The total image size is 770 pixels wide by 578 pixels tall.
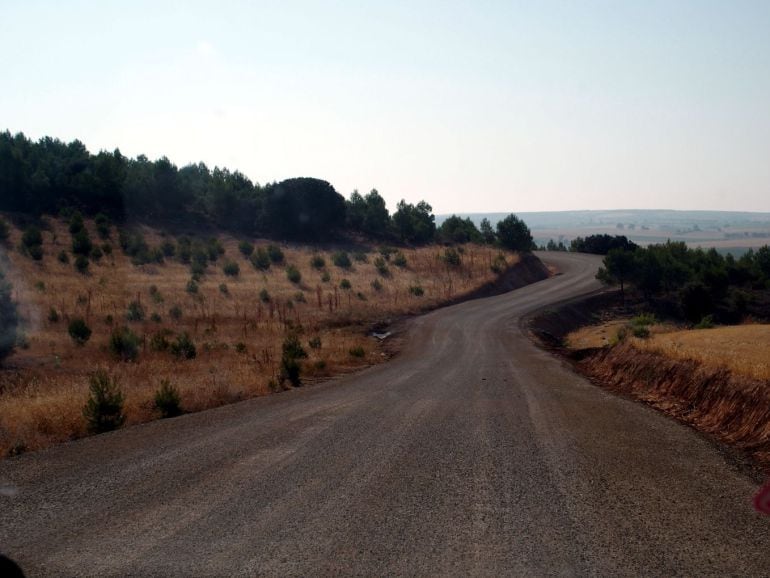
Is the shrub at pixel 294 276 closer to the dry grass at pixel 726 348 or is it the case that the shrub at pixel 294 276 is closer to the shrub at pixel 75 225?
the shrub at pixel 75 225

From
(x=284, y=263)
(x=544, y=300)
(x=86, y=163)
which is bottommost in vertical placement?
(x=544, y=300)

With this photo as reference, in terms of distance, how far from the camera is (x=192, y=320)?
3634 cm

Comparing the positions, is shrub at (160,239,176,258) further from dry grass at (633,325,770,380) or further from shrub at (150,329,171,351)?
dry grass at (633,325,770,380)

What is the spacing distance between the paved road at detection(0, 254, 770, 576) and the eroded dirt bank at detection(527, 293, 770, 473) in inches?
26.8

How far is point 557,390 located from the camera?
16781mm

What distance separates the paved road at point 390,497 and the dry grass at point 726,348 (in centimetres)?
196

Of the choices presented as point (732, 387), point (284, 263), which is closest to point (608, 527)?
point (732, 387)

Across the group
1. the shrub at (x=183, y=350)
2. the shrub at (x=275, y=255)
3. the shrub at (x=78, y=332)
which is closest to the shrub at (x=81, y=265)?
the shrub at (x=275, y=255)

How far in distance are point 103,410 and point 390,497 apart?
718 cm

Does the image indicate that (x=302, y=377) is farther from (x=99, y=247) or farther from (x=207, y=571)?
(x=99, y=247)

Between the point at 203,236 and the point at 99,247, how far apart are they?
17.1 meters

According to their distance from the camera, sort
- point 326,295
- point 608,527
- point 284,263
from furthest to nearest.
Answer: point 284,263 → point 326,295 → point 608,527

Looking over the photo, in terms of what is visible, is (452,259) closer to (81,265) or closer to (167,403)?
(81,265)

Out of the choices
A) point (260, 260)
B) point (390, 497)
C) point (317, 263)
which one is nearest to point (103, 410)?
point (390, 497)
